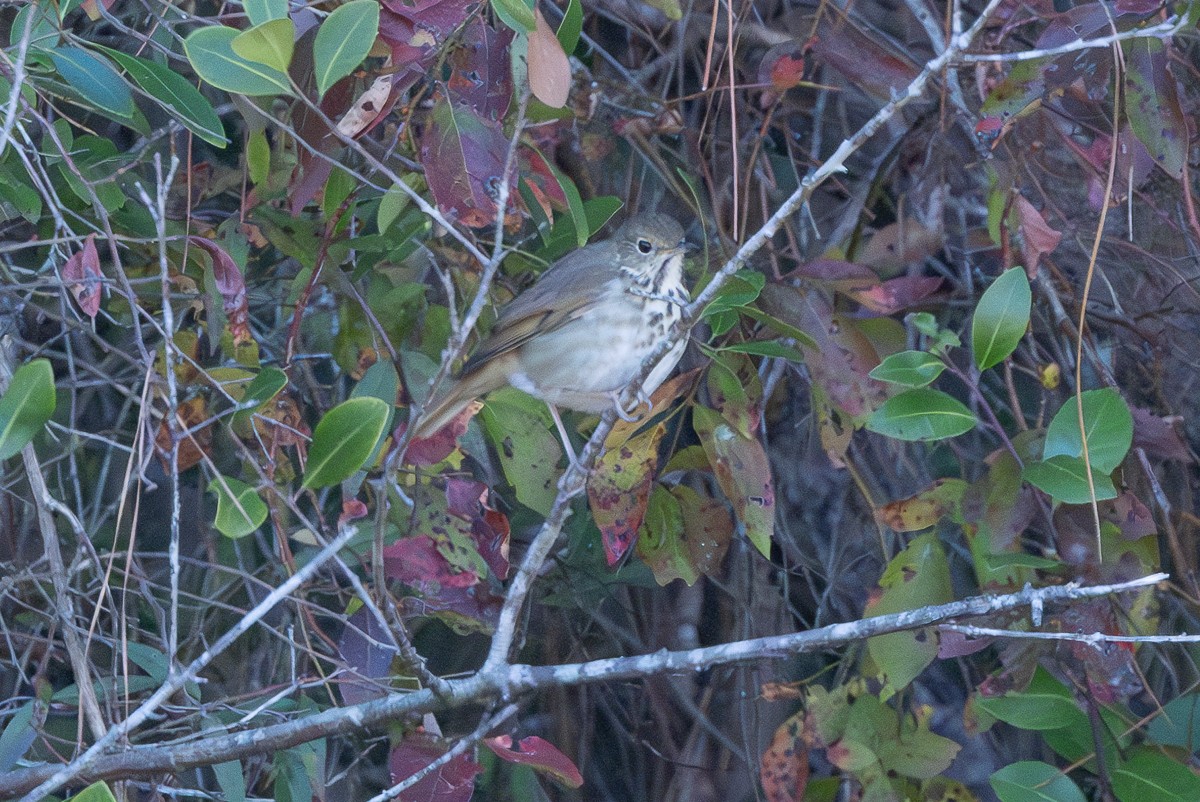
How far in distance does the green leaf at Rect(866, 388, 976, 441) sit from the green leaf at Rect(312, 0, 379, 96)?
1173 mm

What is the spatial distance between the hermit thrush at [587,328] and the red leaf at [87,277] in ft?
3.56

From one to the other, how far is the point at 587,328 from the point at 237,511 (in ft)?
4.90

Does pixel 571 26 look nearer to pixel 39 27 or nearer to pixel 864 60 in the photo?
pixel 864 60

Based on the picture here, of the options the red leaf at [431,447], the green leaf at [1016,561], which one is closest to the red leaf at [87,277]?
the red leaf at [431,447]

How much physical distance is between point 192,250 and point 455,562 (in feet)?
3.01

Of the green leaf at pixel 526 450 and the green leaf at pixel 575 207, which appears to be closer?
the green leaf at pixel 575 207

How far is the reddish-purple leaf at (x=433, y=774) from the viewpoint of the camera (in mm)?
2332

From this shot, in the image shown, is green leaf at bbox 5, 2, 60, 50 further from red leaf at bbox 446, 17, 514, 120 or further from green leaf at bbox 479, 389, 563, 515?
green leaf at bbox 479, 389, 563, 515

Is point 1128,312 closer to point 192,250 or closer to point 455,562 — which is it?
point 455,562

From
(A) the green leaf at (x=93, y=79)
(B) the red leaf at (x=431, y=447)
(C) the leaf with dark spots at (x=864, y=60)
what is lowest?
(B) the red leaf at (x=431, y=447)

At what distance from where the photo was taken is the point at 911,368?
7.93 feet

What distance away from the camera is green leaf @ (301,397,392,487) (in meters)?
2.08

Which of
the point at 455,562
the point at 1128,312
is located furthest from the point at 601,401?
the point at 1128,312

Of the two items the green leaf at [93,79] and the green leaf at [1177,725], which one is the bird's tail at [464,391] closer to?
the green leaf at [93,79]
